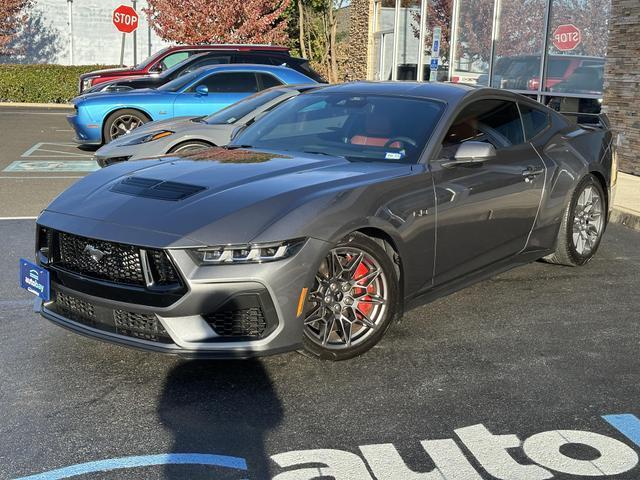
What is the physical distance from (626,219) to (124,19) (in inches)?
918

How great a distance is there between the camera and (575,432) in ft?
12.7

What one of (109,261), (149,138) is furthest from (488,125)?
(149,138)

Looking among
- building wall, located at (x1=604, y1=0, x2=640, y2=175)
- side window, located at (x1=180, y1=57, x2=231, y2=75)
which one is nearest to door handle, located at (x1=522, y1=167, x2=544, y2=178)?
building wall, located at (x1=604, y1=0, x2=640, y2=175)

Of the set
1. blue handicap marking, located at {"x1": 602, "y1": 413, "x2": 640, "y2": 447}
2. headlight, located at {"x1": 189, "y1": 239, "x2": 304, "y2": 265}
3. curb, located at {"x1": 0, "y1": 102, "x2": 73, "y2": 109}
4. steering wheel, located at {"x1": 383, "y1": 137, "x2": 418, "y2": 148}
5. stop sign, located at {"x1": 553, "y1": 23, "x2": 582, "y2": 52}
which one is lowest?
curb, located at {"x1": 0, "y1": 102, "x2": 73, "y2": 109}

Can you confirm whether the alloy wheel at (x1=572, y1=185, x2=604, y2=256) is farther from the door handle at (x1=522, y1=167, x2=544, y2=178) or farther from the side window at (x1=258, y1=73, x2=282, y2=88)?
the side window at (x1=258, y1=73, x2=282, y2=88)

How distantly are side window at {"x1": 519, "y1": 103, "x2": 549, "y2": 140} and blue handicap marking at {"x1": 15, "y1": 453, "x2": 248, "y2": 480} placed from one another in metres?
3.72

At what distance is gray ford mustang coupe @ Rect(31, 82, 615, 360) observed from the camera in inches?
162

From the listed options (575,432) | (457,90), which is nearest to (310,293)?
(575,432)

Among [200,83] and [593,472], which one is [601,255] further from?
[200,83]

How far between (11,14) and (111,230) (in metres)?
30.8

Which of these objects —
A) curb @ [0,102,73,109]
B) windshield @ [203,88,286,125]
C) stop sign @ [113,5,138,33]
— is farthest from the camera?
stop sign @ [113,5,138,33]

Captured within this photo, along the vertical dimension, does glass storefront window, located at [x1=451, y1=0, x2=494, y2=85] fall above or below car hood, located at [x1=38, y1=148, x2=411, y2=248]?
above

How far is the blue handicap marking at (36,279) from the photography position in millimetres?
4527

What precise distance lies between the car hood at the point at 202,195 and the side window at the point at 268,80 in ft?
27.5
